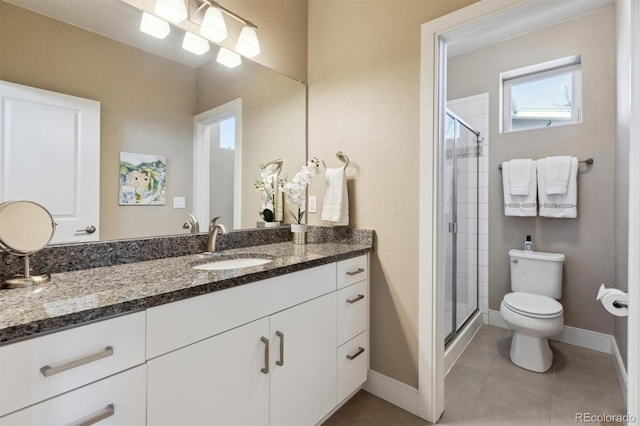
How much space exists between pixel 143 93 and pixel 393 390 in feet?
6.74

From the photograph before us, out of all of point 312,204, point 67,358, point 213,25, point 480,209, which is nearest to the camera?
point 67,358

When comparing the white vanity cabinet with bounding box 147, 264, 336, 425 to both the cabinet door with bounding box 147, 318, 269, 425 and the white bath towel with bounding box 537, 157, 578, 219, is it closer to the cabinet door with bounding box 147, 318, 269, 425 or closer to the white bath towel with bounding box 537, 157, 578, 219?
the cabinet door with bounding box 147, 318, 269, 425

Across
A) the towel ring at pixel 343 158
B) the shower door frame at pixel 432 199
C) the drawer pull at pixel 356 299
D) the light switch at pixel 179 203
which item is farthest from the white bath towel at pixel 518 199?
the light switch at pixel 179 203

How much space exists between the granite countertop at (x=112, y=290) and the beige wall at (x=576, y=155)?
216 centimetres

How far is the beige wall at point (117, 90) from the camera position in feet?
3.62

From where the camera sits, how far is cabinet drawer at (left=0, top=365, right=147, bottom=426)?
664 mm

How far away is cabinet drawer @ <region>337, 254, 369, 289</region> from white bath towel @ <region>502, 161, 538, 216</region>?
1.69 meters

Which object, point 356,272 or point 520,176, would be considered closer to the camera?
point 356,272

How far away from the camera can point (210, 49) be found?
1.62 metres

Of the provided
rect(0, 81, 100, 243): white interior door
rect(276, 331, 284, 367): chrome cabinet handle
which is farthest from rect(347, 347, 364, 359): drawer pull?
rect(0, 81, 100, 243): white interior door

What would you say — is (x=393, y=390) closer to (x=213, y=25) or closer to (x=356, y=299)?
(x=356, y=299)

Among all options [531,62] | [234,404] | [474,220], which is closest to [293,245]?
[234,404]

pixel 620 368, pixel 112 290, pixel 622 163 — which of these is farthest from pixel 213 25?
pixel 620 368

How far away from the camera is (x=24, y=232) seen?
98 cm
